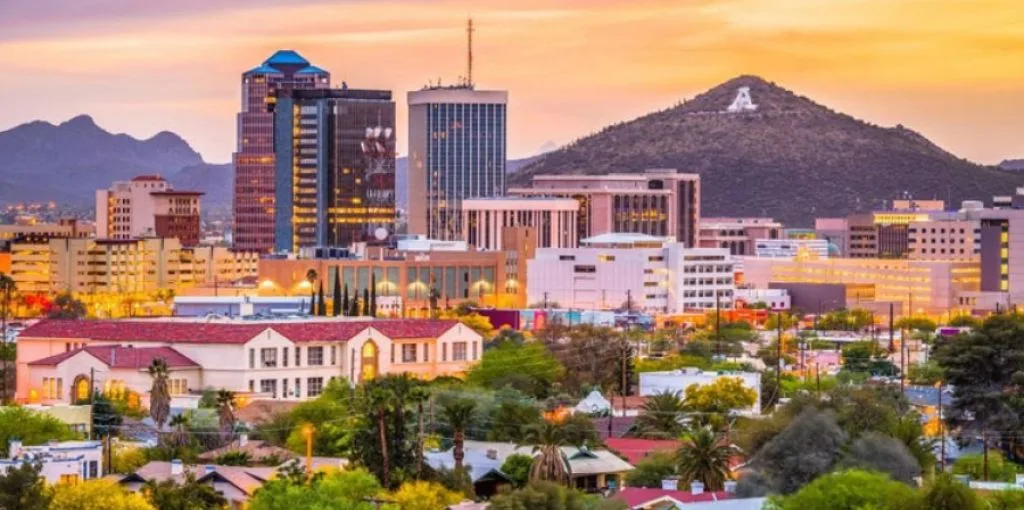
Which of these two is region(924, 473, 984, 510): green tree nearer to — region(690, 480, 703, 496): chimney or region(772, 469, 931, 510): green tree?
region(772, 469, 931, 510): green tree

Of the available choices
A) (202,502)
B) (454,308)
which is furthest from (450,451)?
(454,308)

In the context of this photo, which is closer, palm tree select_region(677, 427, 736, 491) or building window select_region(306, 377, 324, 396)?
palm tree select_region(677, 427, 736, 491)

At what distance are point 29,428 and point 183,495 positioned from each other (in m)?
15.2

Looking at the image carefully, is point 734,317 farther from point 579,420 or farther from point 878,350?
point 579,420

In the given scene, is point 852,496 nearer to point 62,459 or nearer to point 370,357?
point 62,459

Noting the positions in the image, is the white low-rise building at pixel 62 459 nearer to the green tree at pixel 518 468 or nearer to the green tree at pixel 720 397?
the green tree at pixel 518 468

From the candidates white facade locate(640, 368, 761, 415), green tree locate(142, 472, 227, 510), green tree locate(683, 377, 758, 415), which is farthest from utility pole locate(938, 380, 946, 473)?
green tree locate(142, 472, 227, 510)

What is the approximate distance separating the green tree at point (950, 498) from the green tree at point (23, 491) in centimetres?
1785

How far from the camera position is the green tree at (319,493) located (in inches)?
2201

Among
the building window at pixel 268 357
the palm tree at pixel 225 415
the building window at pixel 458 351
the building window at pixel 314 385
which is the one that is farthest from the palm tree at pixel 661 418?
the building window at pixel 458 351

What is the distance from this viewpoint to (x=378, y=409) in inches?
2665

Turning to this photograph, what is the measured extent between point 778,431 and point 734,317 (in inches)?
4571

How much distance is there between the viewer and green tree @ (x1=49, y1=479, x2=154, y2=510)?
55.6m

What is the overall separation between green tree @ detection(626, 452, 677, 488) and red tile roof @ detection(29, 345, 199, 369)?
32091 millimetres
